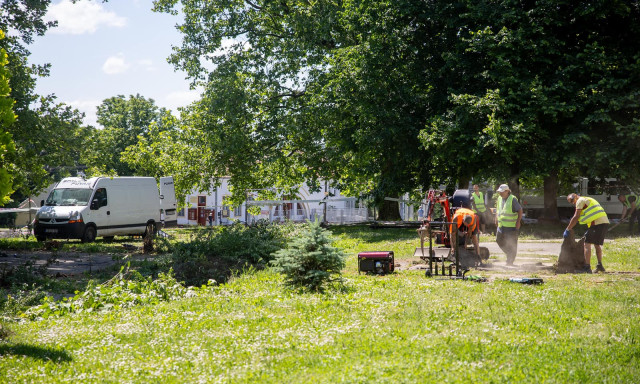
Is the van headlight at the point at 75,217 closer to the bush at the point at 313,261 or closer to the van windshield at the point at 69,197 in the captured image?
the van windshield at the point at 69,197

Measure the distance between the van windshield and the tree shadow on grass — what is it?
1969 cm

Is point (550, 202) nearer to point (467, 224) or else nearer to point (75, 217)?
point (467, 224)

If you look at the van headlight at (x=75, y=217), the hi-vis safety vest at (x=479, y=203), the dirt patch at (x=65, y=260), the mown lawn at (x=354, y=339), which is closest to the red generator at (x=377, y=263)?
the mown lawn at (x=354, y=339)

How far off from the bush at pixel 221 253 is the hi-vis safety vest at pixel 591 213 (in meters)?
7.13

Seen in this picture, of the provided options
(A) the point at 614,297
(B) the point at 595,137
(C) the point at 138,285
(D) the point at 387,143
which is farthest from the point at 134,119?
(A) the point at 614,297

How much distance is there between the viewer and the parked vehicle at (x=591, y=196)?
3331cm

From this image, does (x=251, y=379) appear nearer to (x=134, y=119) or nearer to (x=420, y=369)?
(x=420, y=369)

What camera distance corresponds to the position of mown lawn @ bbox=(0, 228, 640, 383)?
248 inches

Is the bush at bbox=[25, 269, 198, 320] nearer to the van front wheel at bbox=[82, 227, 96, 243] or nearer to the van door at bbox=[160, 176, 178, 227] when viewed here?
the van front wheel at bbox=[82, 227, 96, 243]

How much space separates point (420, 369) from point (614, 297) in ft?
16.7

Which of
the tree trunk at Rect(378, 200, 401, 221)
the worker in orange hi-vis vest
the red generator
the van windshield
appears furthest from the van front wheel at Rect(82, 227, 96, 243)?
the worker in orange hi-vis vest

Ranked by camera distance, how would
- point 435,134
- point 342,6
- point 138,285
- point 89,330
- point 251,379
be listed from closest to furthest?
point 251,379
point 89,330
point 138,285
point 435,134
point 342,6

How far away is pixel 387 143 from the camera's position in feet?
88.6

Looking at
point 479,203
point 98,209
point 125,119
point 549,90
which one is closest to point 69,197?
point 98,209
